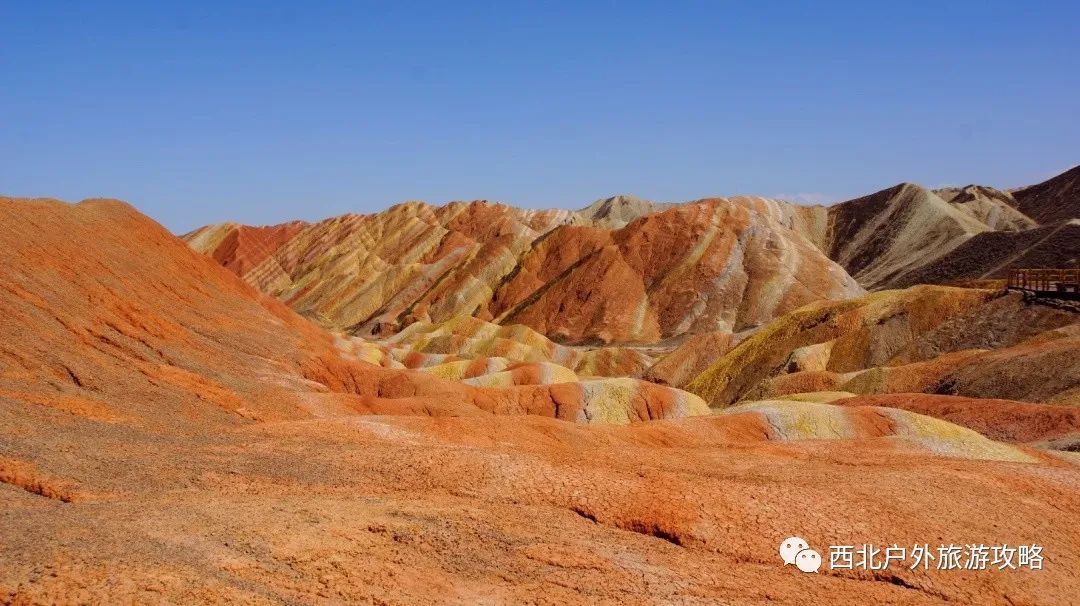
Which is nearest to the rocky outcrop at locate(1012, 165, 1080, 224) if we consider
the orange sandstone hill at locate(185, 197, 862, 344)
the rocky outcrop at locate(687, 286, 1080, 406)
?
the orange sandstone hill at locate(185, 197, 862, 344)

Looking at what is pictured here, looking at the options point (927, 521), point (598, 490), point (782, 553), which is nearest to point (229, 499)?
point (598, 490)

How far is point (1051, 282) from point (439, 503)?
54470 mm

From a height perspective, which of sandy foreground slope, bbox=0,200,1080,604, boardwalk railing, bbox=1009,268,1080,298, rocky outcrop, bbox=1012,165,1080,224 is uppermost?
rocky outcrop, bbox=1012,165,1080,224

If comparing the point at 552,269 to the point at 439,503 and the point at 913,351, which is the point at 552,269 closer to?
the point at 913,351

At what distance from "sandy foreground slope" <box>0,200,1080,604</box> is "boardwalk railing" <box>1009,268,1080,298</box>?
86.6ft

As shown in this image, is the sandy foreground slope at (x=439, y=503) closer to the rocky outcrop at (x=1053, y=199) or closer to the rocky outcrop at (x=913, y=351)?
the rocky outcrop at (x=913, y=351)

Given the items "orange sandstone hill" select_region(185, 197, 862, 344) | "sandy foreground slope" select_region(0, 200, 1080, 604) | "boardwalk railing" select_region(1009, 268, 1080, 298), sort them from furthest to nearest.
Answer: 1. "orange sandstone hill" select_region(185, 197, 862, 344)
2. "boardwalk railing" select_region(1009, 268, 1080, 298)
3. "sandy foreground slope" select_region(0, 200, 1080, 604)

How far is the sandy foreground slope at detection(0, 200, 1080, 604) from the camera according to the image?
456 inches

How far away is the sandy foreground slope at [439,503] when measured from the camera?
11578mm

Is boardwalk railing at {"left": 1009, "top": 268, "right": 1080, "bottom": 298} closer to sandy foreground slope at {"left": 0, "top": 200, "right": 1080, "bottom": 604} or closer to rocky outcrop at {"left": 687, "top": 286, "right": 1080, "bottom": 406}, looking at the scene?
rocky outcrop at {"left": 687, "top": 286, "right": 1080, "bottom": 406}

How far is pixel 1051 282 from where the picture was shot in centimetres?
5591

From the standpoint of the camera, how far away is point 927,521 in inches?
630

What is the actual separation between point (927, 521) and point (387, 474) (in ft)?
35.1

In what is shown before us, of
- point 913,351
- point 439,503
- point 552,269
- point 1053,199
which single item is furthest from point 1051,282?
point 1053,199
